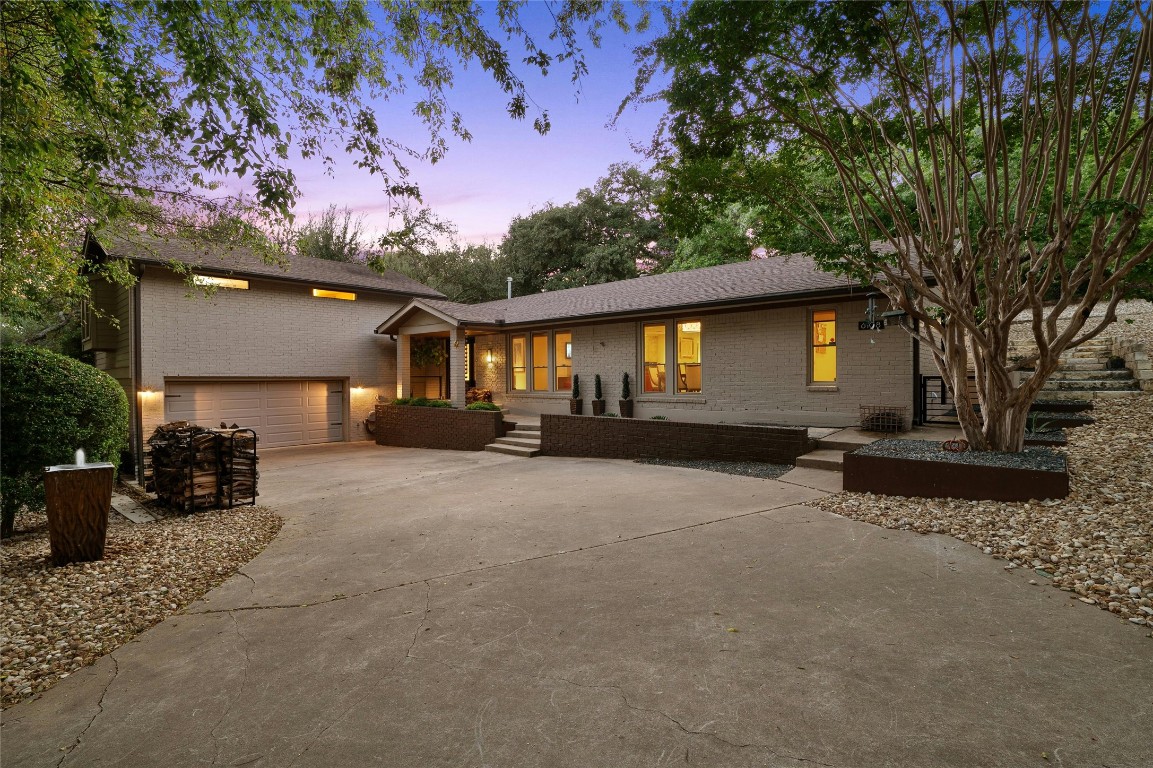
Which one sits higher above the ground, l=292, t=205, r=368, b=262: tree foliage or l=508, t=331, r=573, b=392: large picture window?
l=292, t=205, r=368, b=262: tree foliage

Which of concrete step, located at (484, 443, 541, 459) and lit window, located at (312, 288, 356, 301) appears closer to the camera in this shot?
concrete step, located at (484, 443, 541, 459)

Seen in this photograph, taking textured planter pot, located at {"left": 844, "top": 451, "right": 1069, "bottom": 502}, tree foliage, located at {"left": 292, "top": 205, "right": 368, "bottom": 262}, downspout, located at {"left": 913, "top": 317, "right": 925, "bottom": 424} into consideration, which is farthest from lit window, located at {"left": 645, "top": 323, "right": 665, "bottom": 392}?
tree foliage, located at {"left": 292, "top": 205, "right": 368, "bottom": 262}

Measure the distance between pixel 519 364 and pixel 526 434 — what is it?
3276 mm

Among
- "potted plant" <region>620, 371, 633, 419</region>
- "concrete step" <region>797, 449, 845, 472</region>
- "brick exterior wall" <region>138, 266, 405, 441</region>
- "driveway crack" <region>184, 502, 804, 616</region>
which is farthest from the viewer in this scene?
"potted plant" <region>620, 371, 633, 419</region>

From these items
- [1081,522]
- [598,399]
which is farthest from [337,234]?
[1081,522]

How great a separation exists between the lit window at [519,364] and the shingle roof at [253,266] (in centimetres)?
407

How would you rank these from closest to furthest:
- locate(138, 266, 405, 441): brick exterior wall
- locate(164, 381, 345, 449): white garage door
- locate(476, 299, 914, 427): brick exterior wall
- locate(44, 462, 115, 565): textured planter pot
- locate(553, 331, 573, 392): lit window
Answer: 1. locate(44, 462, 115, 565): textured planter pot
2. locate(476, 299, 914, 427): brick exterior wall
3. locate(138, 266, 405, 441): brick exterior wall
4. locate(164, 381, 345, 449): white garage door
5. locate(553, 331, 573, 392): lit window

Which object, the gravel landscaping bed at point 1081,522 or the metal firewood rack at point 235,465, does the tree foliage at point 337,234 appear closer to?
the metal firewood rack at point 235,465

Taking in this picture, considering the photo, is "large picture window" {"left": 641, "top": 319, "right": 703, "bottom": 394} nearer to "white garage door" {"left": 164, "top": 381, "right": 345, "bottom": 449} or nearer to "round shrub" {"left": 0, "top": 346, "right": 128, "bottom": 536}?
"white garage door" {"left": 164, "top": 381, "right": 345, "bottom": 449}

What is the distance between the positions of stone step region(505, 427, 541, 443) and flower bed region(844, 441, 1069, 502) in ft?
23.5

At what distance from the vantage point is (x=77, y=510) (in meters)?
4.67

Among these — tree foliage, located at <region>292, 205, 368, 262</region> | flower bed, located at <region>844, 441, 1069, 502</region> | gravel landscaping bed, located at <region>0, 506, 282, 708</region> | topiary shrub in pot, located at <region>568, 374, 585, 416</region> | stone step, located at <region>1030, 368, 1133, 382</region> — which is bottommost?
gravel landscaping bed, located at <region>0, 506, 282, 708</region>

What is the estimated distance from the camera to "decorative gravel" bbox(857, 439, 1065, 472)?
18.0 ft

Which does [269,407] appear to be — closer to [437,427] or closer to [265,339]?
[265,339]
